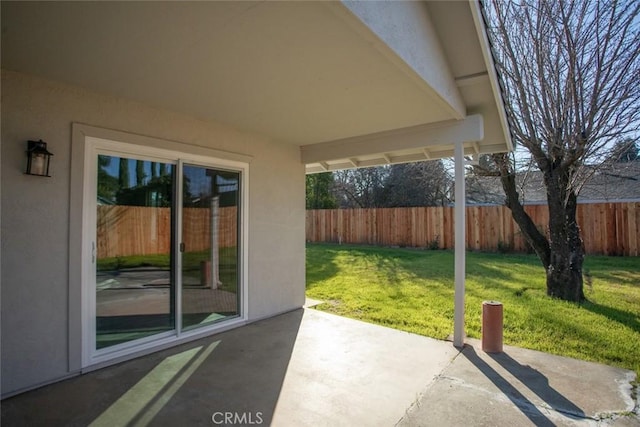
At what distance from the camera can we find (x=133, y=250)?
3896 millimetres

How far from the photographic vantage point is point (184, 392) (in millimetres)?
3084

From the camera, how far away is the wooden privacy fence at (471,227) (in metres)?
10.5

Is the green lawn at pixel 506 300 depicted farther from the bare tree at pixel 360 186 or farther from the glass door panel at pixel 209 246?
the bare tree at pixel 360 186

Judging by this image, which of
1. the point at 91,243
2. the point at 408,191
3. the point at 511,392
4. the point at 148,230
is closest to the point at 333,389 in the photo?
the point at 511,392

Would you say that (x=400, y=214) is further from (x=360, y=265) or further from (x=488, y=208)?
(x=360, y=265)

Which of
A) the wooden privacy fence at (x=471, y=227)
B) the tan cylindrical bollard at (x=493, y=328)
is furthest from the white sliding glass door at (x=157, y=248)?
the wooden privacy fence at (x=471, y=227)

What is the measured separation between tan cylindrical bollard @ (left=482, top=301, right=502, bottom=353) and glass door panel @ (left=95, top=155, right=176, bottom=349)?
3804mm

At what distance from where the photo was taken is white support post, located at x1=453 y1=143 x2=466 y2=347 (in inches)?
168

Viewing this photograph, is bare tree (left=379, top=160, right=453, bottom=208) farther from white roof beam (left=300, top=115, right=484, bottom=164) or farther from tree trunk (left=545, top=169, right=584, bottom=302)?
white roof beam (left=300, top=115, right=484, bottom=164)

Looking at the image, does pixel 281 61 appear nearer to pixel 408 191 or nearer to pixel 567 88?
pixel 567 88

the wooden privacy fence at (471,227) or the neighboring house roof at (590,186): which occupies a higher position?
the neighboring house roof at (590,186)

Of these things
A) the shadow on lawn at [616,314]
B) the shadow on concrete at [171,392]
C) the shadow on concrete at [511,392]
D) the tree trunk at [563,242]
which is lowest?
the shadow on concrete at [511,392]

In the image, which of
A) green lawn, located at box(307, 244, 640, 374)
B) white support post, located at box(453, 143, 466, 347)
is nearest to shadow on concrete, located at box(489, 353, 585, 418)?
white support post, located at box(453, 143, 466, 347)

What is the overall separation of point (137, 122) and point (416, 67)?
9.98ft
